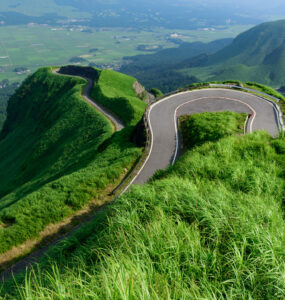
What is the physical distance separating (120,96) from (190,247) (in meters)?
58.0

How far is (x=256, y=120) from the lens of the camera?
2561 cm

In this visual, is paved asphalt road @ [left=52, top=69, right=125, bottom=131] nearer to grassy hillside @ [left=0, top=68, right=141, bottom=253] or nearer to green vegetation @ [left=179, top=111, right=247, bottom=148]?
grassy hillside @ [left=0, top=68, right=141, bottom=253]

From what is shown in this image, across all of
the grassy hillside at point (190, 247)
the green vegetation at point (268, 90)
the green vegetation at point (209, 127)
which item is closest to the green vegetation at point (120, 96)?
the green vegetation at point (209, 127)

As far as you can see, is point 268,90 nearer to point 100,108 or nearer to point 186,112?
point 186,112

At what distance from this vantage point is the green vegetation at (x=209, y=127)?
21.1 meters

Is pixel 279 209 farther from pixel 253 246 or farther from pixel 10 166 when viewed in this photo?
pixel 10 166

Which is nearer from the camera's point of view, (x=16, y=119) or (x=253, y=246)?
(x=253, y=246)

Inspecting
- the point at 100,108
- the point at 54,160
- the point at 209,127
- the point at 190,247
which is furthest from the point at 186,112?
the point at 190,247

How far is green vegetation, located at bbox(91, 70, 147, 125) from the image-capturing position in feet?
144

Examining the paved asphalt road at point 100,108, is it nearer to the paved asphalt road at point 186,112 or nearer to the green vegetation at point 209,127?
the paved asphalt road at point 186,112

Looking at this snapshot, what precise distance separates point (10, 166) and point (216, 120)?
42.9 metres

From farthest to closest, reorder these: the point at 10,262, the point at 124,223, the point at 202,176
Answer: the point at 10,262, the point at 202,176, the point at 124,223

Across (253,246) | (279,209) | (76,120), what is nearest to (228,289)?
(253,246)

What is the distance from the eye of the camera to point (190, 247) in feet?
18.3
